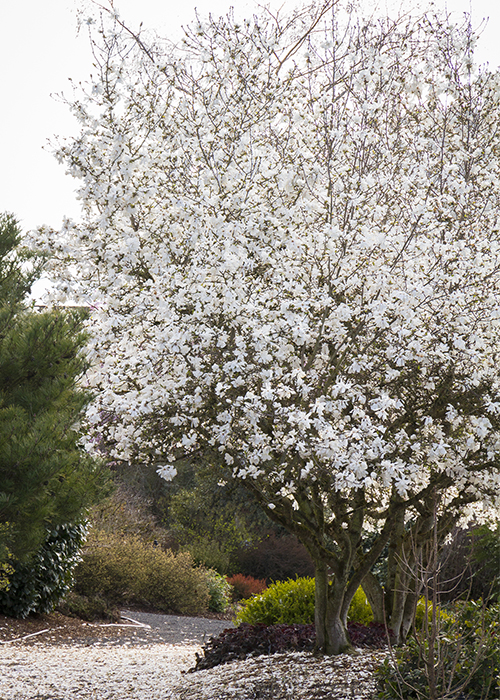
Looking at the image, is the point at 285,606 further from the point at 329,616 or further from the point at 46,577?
the point at 46,577

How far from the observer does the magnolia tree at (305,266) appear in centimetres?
450

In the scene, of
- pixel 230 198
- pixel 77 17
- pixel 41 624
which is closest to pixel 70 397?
pixel 230 198

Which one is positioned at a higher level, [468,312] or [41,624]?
[468,312]

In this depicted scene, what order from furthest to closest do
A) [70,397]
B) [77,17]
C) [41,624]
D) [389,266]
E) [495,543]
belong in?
[495,543] → [41,624] → [77,17] → [389,266] → [70,397]

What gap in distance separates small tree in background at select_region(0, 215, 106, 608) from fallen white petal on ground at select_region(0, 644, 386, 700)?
6.23 feet

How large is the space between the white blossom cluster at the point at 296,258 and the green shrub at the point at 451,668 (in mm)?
969

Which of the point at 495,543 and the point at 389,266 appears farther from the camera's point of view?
the point at 495,543

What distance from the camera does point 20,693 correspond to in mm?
5484

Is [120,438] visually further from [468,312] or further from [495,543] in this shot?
[495,543]

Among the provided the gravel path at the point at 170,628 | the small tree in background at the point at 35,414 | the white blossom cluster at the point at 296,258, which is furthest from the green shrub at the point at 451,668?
the gravel path at the point at 170,628

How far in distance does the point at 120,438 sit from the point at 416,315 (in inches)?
95.6

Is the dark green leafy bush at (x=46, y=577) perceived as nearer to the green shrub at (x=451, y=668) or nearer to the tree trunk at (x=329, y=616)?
the tree trunk at (x=329, y=616)

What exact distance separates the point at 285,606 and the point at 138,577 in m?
4.74

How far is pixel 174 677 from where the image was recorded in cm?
609
